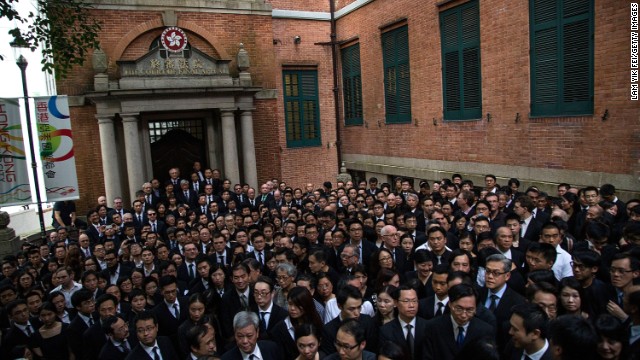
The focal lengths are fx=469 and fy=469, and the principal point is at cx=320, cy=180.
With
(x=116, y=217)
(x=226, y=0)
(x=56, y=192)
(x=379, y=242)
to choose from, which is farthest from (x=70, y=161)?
(x=226, y=0)

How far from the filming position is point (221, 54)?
16031mm

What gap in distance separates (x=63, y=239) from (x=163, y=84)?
587 cm

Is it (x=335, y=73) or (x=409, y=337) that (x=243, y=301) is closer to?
(x=409, y=337)

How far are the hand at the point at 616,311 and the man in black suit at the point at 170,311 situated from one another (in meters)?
4.62

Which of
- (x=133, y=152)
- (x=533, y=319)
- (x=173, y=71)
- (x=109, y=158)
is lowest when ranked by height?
(x=533, y=319)

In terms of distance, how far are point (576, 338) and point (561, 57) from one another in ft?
28.0

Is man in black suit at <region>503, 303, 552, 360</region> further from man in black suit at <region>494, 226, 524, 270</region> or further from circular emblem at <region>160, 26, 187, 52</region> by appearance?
circular emblem at <region>160, 26, 187, 52</region>

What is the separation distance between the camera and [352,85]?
18.4 m

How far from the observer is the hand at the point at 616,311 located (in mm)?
4078

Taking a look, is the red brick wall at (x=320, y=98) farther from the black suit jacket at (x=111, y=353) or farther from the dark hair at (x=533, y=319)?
the dark hair at (x=533, y=319)

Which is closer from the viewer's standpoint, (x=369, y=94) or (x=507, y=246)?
(x=507, y=246)

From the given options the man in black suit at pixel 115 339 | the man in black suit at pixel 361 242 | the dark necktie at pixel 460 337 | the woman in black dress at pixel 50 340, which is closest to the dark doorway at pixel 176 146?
the man in black suit at pixel 361 242

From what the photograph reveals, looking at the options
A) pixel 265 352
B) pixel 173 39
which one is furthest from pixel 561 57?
pixel 173 39

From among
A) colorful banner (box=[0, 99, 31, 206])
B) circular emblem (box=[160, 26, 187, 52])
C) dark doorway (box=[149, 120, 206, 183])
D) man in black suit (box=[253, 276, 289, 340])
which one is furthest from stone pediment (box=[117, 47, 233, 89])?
man in black suit (box=[253, 276, 289, 340])
